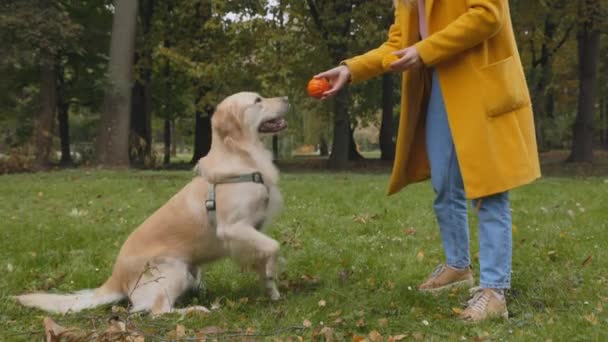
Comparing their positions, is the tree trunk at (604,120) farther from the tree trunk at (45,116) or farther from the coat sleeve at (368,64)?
the coat sleeve at (368,64)

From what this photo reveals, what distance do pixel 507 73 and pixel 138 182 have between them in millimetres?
9157

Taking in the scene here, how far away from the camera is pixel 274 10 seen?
19125mm

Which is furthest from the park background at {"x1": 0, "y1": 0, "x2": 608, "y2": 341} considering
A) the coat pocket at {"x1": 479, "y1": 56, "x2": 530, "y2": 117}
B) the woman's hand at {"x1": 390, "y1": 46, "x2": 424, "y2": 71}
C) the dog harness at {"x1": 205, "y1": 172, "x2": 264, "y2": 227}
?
the woman's hand at {"x1": 390, "y1": 46, "x2": 424, "y2": 71}

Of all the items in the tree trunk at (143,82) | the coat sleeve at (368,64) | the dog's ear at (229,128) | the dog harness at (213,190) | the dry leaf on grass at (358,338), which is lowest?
the dry leaf on grass at (358,338)

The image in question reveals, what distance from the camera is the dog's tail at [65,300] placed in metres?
3.63

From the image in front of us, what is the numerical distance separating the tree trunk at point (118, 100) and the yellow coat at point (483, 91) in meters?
13.8

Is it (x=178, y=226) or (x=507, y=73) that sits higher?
(x=507, y=73)

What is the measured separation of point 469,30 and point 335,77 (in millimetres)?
1010

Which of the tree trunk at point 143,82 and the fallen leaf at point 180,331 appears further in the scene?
the tree trunk at point 143,82

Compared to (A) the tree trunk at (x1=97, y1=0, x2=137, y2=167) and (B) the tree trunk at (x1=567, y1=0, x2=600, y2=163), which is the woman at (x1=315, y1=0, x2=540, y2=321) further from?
(B) the tree trunk at (x1=567, y1=0, x2=600, y2=163)

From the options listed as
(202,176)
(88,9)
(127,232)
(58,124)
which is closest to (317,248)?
(202,176)

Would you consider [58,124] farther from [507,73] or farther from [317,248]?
[507,73]

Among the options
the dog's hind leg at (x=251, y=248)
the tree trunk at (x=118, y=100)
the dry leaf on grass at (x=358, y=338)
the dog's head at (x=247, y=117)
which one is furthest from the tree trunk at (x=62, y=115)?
the dry leaf on grass at (x=358, y=338)

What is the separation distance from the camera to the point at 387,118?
23.8 metres
